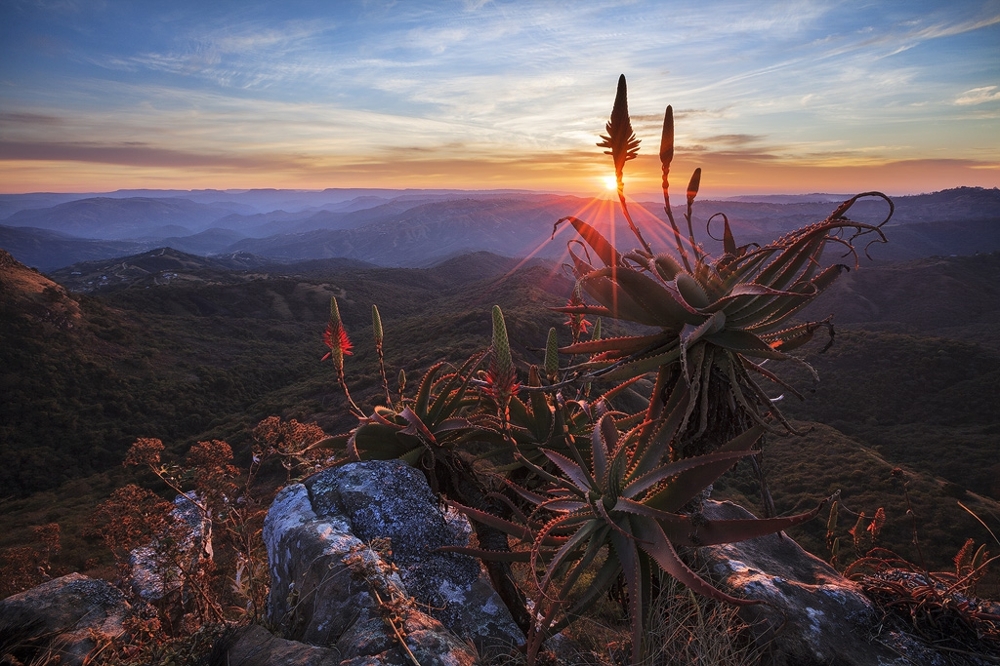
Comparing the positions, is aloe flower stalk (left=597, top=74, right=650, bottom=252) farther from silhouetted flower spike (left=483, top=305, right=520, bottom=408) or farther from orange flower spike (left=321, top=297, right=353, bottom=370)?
orange flower spike (left=321, top=297, right=353, bottom=370)

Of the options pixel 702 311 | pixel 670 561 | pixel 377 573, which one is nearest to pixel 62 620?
pixel 377 573

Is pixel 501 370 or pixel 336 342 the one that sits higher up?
pixel 501 370

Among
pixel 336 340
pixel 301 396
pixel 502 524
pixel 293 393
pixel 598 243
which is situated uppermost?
pixel 598 243

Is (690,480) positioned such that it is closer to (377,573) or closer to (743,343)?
(743,343)

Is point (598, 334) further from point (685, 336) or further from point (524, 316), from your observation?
point (524, 316)

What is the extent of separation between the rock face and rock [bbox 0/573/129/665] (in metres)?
1.03

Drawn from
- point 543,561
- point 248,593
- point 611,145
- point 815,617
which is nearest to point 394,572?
point 543,561

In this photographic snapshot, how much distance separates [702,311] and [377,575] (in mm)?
1934

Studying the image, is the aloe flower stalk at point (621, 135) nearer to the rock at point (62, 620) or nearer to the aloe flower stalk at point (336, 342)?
the aloe flower stalk at point (336, 342)

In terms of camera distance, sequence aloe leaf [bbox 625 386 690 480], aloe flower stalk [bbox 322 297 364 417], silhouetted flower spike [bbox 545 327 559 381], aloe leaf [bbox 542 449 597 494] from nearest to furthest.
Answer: aloe leaf [bbox 625 386 690 480], aloe leaf [bbox 542 449 597 494], silhouetted flower spike [bbox 545 327 559 381], aloe flower stalk [bbox 322 297 364 417]

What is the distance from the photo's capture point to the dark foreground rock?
2.04 m

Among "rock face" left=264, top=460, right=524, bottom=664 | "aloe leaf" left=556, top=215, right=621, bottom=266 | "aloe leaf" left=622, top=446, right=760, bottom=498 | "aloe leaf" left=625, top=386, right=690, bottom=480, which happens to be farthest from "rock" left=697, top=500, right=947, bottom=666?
"aloe leaf" left=556, top=215, right=621, bottom=266

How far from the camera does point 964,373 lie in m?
46.0

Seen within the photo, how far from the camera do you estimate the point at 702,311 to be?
2.08 metres
